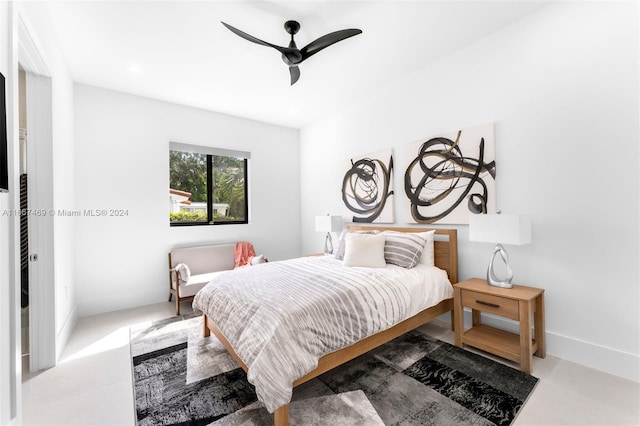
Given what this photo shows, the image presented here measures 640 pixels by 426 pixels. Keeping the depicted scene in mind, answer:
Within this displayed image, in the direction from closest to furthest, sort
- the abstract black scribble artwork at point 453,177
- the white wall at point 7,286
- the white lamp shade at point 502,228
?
the white wall at point 7,286 → the white lamp shade at point 502,228 → the abstract black scribble artwork at point 453,177

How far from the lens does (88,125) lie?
3.51 metres

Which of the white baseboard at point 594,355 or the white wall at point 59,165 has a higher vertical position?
the white wall at point 59,165

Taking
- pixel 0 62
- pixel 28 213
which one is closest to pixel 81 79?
pixel 28 213

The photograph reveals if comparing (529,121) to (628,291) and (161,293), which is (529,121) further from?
(161,293)

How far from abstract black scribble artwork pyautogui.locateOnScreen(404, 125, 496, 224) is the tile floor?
1452 mm

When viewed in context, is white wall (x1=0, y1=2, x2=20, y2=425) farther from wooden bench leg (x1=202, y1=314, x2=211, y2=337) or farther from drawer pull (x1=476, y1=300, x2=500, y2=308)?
drawer pull (x1=476, y1=300, x2=500, y2=308)

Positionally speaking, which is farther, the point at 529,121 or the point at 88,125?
the point at 88,125

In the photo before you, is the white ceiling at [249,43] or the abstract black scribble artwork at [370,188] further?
the abstract black scribble artwork at [370,188]

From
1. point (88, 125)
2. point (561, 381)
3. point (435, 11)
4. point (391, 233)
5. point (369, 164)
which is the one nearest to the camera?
point (561, 381)

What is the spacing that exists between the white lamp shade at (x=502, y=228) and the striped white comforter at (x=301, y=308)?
24.8 inches

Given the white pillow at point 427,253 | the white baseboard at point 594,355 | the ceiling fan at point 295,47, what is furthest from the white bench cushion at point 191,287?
the white baseboard at point 594,355

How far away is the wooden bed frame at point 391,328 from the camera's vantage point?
71.8 inches

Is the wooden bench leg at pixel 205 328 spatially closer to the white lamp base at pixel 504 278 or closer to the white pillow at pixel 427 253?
the white pillow at pixel 427 253

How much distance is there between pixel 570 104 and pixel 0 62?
147 inches
